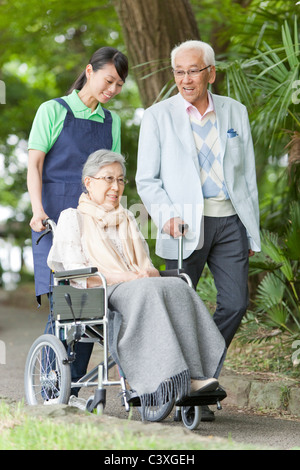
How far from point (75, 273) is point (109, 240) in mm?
453

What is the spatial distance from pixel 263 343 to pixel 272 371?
0.74m

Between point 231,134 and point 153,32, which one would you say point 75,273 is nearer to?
point 231,134

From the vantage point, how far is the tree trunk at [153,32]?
269 inches

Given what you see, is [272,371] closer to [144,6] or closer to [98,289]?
[98,289]

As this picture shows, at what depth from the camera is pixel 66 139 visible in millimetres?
4562

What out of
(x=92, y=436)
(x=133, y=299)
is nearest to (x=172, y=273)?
(x=133, y=299)

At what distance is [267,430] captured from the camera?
14.3 feet

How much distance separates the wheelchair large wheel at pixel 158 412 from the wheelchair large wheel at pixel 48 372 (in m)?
0.62

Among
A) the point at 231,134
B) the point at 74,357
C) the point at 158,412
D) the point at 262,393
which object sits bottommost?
the point at 262,393

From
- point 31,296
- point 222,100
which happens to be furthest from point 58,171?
point 31,296

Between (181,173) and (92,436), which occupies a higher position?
(181,173)

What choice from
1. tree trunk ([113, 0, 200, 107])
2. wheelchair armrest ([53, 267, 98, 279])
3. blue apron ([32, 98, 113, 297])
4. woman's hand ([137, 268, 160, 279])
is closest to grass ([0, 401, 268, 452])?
wheelchair armrest ([53, 267, 98, 279])

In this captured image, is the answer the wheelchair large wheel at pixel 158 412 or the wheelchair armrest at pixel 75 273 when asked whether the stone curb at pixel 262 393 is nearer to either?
the wheelchair large wheel at pixel 158 412
